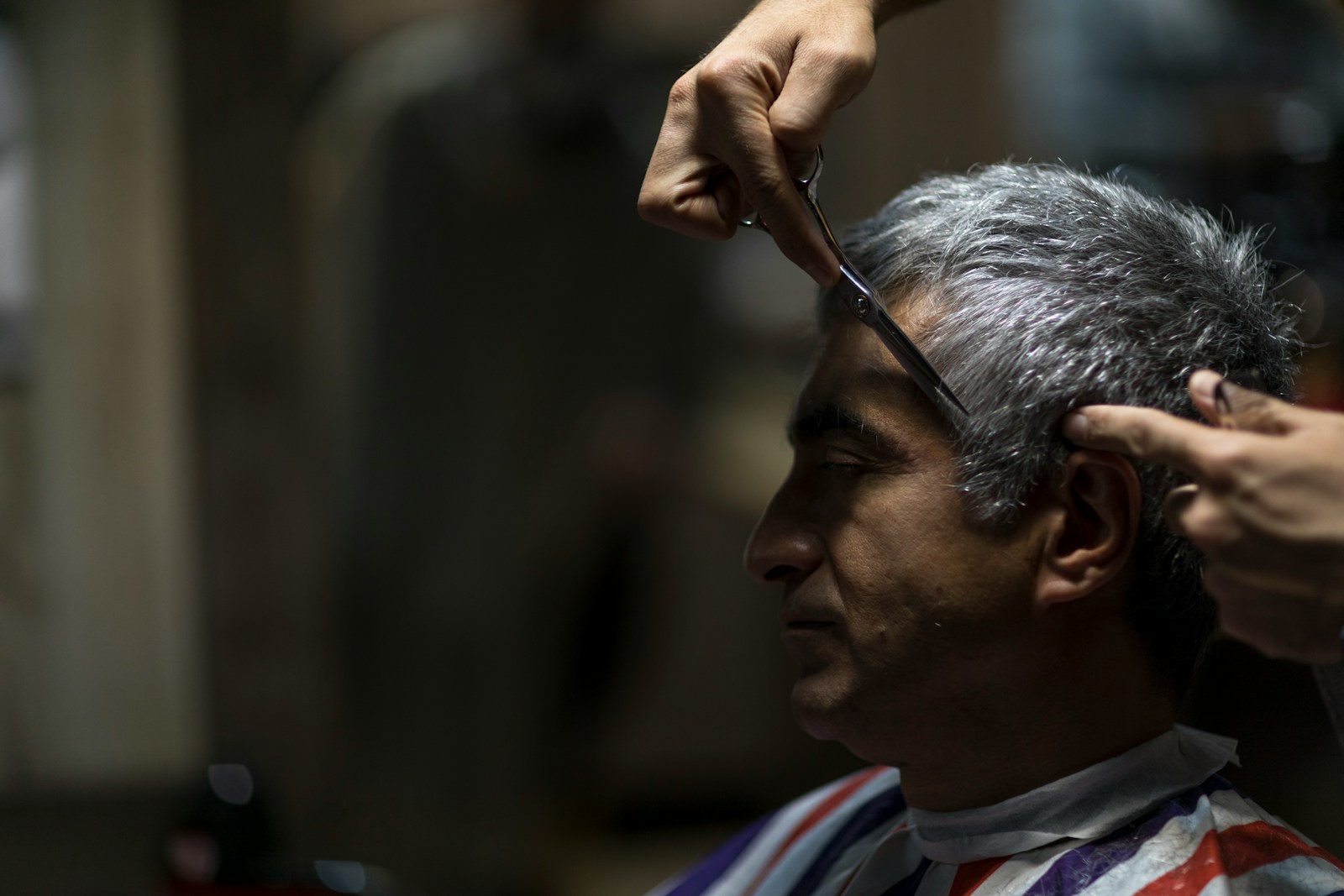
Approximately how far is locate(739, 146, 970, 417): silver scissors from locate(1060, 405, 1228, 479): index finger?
12 cm

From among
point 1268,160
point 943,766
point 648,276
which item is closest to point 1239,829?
point 943,766

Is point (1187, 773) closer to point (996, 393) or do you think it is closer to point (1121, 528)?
point (1121, 528)

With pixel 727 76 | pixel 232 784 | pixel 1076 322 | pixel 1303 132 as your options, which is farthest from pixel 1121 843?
pixel 1303 132

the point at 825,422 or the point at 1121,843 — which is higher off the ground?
the point at 825,422

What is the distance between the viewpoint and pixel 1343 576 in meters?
0.95

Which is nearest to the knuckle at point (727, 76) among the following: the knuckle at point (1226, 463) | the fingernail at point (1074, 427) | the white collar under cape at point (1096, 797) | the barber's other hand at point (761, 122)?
the barber's other hand at point (761, 122)

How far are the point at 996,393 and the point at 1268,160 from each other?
1451 millimetres

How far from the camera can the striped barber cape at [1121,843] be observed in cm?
117

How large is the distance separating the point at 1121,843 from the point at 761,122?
0.76 metres

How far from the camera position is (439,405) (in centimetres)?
382

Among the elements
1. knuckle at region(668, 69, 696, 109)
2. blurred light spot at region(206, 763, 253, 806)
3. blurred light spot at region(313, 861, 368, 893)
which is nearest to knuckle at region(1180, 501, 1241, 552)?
knuckle at region(668, 69, 696, 109)

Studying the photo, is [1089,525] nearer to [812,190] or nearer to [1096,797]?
[1096,797]

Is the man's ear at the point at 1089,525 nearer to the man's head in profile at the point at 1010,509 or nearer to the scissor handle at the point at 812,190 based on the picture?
the man's head in profile at the point at 1010,509

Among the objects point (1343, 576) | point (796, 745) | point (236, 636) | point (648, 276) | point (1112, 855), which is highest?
point (1343, 576)
